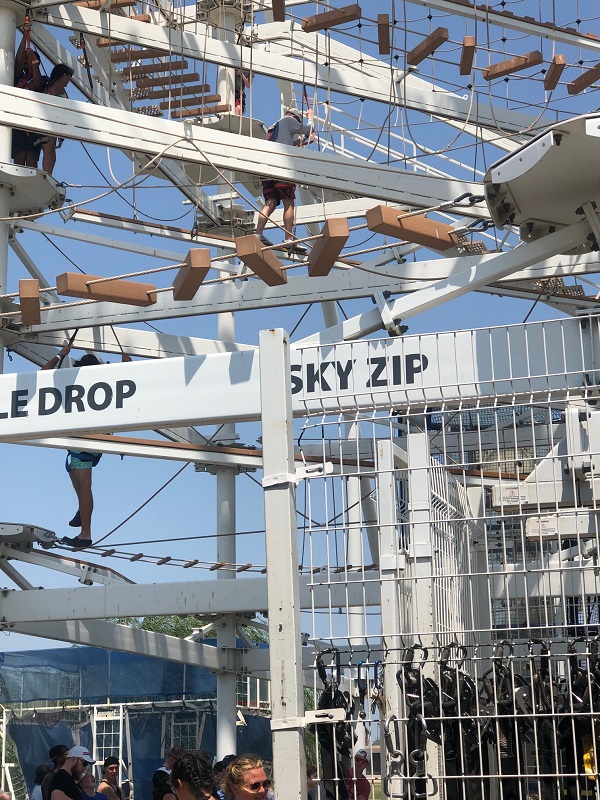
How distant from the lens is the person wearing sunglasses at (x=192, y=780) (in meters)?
4.59

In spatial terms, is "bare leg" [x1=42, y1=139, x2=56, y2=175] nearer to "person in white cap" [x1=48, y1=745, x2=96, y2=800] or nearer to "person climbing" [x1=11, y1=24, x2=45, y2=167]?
"person climbing" [x1=11, y1=24, x2=45, y2=167]

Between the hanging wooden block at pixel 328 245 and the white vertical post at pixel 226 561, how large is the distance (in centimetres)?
677

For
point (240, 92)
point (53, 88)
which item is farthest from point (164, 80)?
point (53, 88)

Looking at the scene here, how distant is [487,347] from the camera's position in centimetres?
616

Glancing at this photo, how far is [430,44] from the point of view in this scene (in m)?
12.6

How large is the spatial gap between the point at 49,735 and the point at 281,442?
935cm

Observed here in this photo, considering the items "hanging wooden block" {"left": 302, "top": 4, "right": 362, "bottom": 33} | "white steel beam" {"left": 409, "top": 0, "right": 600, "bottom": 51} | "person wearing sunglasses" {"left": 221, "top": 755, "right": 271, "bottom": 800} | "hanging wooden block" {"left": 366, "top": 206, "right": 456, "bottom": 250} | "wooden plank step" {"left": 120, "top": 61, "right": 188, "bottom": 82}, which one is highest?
"white steel beam" {"left": 409, "top": 0, "right": 600, "bottom": 51}

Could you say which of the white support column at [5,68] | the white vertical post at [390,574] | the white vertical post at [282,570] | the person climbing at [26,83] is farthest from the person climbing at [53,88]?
the white vertical post at [282,570]

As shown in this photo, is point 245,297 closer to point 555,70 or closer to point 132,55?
point 132,55

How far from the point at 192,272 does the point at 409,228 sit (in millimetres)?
1373

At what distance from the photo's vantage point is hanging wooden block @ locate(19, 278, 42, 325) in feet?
23.1

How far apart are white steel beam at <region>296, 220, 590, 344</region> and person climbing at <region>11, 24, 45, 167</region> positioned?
5.13 m

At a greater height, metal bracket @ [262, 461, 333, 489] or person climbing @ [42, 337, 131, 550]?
person climbing @ [42, 337, 131, 550]

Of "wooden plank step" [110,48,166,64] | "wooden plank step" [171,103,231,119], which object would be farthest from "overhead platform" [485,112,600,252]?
"wooden plank step" [110,48,166,64]
